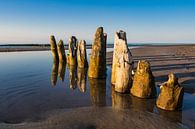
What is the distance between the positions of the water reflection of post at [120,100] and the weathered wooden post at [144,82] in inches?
23.4

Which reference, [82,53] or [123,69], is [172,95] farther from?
[82,53]

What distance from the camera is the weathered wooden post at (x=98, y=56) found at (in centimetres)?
1295

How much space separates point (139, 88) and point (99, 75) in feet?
14.9

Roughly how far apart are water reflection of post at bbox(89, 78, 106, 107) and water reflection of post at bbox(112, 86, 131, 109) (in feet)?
1.48

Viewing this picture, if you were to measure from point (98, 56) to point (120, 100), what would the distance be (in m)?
4.65

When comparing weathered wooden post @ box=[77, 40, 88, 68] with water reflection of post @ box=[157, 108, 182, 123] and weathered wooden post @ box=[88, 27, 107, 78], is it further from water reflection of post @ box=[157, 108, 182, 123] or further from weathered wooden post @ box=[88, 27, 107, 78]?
water reflection of post @ box=[157, 108, 182, 123]

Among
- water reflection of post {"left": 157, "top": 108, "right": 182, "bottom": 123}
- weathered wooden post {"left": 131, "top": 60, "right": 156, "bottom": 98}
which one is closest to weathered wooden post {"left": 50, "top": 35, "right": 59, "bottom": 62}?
weathered wooden post {"left": 131, "top": 60, "right": 156, "bottom": 98}

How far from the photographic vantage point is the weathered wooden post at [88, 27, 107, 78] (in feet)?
42.5

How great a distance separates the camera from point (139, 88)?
912 cm

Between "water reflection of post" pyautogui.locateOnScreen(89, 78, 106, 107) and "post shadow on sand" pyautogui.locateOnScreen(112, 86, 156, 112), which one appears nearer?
"post shadow on sand" pyautogui.locateOnScreen(112, 86, 156, 112)

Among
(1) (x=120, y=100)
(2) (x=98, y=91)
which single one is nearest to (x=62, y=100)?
(2) (x=98, y=91)

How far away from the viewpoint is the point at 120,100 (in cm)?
885

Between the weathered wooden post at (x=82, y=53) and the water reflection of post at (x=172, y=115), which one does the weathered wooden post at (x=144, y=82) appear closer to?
the water reflection of post at (x=172, y=115)

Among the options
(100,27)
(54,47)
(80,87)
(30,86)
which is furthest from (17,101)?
(54,47)
